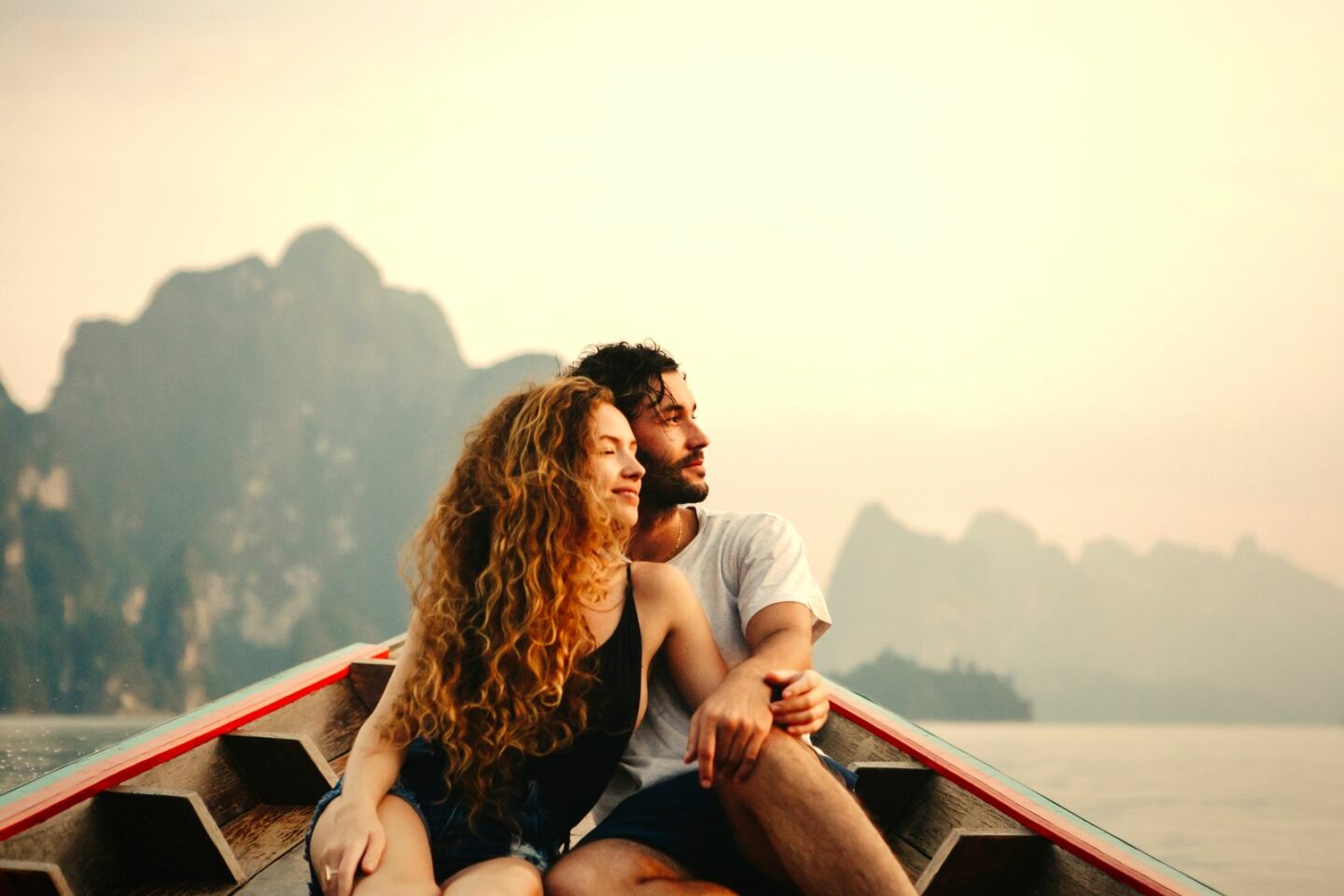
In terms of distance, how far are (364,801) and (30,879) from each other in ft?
2.03

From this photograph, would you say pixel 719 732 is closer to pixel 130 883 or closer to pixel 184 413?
pixel 130 883

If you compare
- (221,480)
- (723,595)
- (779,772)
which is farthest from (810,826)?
(221,480)

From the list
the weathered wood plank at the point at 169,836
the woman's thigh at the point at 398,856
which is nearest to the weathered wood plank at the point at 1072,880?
the woman's thigh at the point at 398,856

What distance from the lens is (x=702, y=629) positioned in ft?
6.10

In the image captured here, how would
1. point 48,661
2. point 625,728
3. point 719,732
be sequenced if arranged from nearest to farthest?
point 719,732 → point 625,728 → point 48,661

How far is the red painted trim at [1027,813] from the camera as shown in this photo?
6.15ft

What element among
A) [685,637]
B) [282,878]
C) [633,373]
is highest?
[633,373]

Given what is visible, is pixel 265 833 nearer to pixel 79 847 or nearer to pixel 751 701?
pixel 79 847

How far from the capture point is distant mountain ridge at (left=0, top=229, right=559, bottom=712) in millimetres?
71062

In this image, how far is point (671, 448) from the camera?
8.00ft

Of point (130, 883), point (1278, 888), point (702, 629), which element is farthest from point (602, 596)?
point (1278, 888)

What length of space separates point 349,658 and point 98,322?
87333mm

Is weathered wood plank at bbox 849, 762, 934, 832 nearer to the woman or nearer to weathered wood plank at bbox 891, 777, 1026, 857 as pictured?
weathered wood plank at bbox 891, 777, 1026, 857

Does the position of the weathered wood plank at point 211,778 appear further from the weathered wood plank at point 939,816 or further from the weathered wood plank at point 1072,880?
the weathered wood plank at point 1072,880
